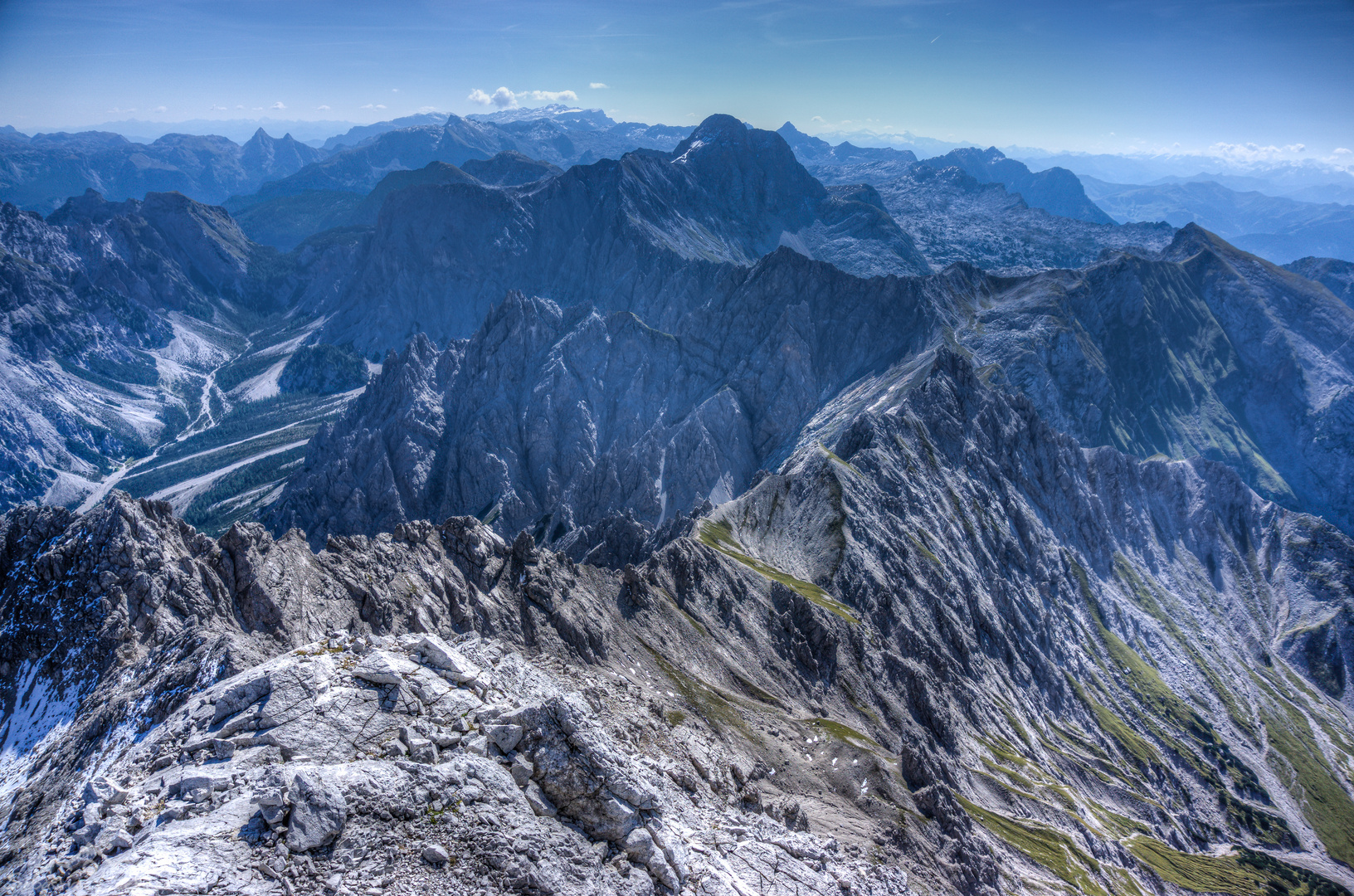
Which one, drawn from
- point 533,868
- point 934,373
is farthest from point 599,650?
point 934,373

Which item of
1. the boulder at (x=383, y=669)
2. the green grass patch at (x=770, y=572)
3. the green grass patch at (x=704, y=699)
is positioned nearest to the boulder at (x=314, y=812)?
the boulder at (x=383, y=669)

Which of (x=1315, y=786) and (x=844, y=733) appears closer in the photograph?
(x=844, y=733)

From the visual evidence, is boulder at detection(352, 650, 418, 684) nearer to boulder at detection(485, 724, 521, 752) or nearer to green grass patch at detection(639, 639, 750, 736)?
boulder at detection(485, 724, 521, 752)

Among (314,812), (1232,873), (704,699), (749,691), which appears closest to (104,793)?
(314,812)

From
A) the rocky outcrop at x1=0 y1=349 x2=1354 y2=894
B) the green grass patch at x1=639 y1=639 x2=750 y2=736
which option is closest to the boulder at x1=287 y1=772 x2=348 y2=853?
the rocky outcrop at x1=0 y1=349 x2=1354 y2=894

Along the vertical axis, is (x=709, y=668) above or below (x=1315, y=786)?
above

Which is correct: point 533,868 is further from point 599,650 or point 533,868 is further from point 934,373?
Answer: point 934,373

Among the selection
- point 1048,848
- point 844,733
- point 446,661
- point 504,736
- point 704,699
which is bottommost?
point 1048,848

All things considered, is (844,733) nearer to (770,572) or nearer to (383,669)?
(770,572)
